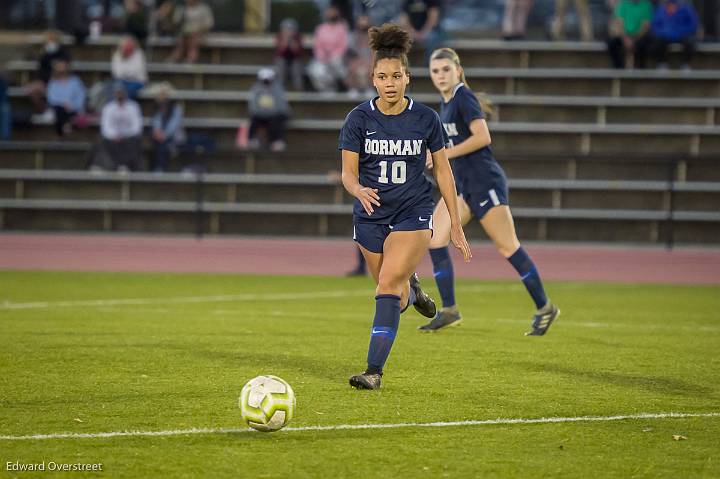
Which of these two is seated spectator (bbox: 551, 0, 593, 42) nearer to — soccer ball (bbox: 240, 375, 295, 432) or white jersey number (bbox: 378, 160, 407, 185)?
white jersey number (bbox: 378, 160, 407, 185)

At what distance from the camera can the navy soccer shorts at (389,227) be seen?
26.8ft

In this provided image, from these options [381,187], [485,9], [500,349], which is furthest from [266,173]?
[381,187]

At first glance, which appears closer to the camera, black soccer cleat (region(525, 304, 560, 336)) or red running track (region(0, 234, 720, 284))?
black soccer cleat (region(525, 304, 560, 336))

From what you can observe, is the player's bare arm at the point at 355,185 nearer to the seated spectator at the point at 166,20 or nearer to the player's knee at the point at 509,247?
the player's knee at the point at 509,247

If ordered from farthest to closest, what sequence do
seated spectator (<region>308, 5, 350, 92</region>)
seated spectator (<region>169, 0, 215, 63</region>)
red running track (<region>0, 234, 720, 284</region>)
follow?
seated spectator (<region>169, 0, 215, 63</region>) → seated spectator (<region>308, 5, 350, 92</region>) → red running track (<region>0, 234, 720, 284</region>)

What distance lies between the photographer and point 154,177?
80.9ft

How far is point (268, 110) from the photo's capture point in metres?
25.0

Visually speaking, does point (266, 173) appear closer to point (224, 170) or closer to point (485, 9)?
point (224, 170)

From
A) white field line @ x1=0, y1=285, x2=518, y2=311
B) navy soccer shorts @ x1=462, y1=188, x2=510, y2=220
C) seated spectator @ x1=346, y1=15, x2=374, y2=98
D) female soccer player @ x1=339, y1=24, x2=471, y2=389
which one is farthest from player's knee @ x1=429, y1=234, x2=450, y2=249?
seated spectator @ x1=346, y1=15, x2=374, y2=98

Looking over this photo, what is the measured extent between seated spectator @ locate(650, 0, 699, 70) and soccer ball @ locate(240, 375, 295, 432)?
2085 cm

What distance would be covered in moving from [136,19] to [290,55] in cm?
327

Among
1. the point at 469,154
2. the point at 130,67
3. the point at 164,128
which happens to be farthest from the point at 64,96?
the point at 469,154

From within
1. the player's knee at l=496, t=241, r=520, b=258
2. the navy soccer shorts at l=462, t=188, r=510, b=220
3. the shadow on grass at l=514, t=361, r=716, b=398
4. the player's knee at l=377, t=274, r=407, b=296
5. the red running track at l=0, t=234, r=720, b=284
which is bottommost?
the red running track at l=0, t=234, r=720, b=284

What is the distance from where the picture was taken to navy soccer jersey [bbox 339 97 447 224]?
813 centimetres
